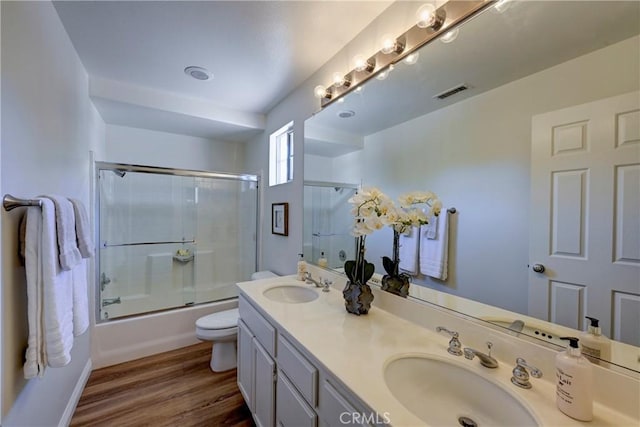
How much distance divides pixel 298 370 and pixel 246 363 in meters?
0.76

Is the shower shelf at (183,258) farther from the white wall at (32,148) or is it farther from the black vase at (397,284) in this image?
the black vase at (397,284)

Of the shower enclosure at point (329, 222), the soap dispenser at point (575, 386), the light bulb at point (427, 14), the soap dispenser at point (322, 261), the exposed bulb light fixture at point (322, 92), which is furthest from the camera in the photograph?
the soap dispenser at point (322, 261)

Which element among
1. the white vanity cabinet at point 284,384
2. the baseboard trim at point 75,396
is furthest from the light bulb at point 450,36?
the baseboard trim at point 75,396

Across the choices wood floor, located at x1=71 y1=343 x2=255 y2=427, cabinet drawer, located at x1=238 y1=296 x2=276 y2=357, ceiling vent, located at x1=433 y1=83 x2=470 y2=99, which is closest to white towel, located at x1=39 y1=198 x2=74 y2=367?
cabinet drawer, located at x1=238 y1=296 x2=276 y2=357

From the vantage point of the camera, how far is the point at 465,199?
3.65 ft

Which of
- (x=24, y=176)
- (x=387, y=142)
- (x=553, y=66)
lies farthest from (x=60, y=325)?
(x=553, y=66)

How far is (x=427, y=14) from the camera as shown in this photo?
1.16 metres

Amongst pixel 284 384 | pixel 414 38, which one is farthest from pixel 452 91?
pixel 284 384

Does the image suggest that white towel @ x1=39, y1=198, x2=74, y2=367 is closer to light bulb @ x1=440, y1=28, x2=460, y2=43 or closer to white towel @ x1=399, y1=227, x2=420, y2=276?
white towel @ x1=399, y1=227, x2=420, y2=276

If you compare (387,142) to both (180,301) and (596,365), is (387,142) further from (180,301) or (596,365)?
(180,301)

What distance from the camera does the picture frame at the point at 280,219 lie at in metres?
2.43

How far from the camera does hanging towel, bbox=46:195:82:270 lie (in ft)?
3.57

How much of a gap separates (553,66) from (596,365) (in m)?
0.91

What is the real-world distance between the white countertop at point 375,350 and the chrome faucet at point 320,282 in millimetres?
180
